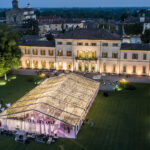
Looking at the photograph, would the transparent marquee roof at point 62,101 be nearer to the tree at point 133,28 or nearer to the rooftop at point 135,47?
the rooftop at point 135,47

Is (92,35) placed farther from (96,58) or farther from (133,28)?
(133,28)

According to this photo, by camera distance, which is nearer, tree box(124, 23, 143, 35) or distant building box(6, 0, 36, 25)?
tree box(124, 23, 143, 35)

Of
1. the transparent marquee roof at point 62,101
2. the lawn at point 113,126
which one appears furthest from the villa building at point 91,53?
the transparent marquee roof at point 62,101

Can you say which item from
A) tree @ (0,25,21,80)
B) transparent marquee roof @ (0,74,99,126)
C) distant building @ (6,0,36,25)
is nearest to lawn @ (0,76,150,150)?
transparent marquee roof @ (0,74,99,126)

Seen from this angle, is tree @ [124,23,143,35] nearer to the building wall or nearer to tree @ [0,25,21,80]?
the building wall

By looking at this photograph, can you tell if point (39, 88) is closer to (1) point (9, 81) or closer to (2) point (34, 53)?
(1) point (9, 81)
